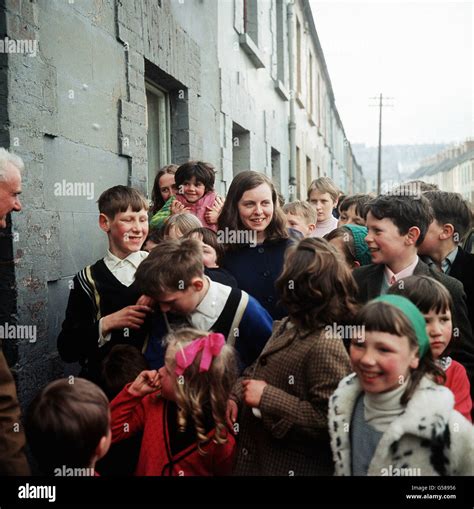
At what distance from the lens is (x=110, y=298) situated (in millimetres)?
3047

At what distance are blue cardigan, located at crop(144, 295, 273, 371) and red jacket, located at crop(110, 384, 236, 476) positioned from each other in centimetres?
28

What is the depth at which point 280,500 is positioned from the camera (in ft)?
7.33

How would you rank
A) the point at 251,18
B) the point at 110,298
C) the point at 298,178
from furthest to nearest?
the point at 298,178, the point at 251,18, the point at 110,298

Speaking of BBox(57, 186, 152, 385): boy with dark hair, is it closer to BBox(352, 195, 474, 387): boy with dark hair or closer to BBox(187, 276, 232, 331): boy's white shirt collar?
BBox(187, 276, 232, 331): boy's white shirt collar

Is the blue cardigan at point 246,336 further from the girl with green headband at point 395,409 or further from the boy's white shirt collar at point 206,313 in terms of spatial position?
the girl with green headband at point 395,409

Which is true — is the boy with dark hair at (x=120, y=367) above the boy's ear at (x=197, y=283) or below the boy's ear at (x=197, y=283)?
below

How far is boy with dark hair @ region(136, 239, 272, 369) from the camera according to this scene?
264 cm

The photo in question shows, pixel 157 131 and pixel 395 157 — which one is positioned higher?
pixel 395 157

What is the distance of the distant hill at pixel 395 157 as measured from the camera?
3878 inches

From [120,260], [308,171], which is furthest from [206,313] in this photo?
[308,171]

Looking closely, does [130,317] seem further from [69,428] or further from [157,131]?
[157,131]

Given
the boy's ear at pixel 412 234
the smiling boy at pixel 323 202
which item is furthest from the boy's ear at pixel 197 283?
the smiling boy at pixel 323 202

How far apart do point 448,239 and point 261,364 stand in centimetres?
171

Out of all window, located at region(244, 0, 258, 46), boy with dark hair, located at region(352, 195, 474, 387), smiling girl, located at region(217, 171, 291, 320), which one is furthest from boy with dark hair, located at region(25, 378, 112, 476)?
window, located at region(244, 0, 258, 46)
